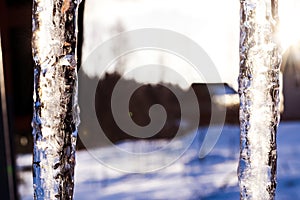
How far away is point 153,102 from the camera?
38.6 inches

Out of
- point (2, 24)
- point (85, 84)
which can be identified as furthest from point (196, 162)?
point (2, 24)

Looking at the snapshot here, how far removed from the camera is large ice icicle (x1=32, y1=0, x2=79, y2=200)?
0.60 metres

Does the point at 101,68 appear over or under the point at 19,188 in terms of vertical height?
over

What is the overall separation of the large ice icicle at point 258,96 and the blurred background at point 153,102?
1.09 feet

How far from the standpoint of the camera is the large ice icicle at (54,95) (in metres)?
0.60

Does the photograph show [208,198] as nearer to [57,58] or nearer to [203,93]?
[203,93]

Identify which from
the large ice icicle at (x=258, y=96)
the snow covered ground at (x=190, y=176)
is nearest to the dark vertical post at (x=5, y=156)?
the snow covered ground at (x=190, y=176)

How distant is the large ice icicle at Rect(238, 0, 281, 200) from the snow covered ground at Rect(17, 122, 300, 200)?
34cm

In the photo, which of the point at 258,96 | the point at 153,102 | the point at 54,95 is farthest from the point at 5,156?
the point at 258,96

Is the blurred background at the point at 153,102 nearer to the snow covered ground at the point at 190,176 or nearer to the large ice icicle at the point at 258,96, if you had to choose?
the snow covered ground at the point at 190,176

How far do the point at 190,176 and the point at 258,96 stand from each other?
0.42 metres

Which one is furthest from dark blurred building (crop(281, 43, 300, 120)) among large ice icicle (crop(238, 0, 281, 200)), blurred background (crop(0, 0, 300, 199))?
large ice icicle (crop(238, 0, 281, 200))

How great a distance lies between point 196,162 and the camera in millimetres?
998

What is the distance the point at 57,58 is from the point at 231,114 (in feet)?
1.56
